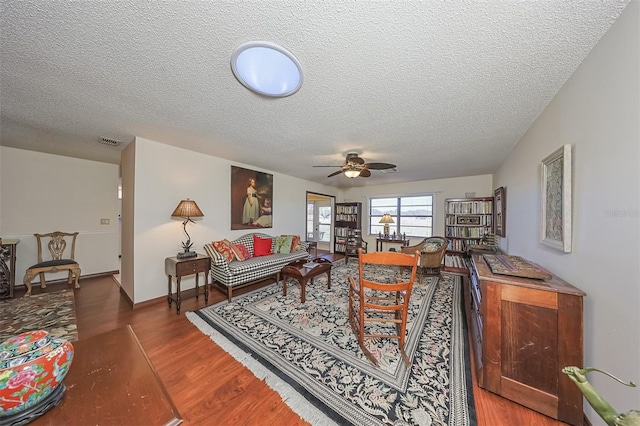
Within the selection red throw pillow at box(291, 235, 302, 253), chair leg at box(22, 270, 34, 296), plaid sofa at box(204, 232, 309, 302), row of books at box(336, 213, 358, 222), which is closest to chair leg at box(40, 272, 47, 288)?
chair leg at box(22, 270, 34, 296)

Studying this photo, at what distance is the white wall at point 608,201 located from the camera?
100 cm

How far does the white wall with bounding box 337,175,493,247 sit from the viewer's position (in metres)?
5.07

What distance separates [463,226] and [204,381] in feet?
18.1

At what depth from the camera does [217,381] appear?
1616 mm

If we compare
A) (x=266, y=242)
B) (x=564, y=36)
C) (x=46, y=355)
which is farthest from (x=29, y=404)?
(x=266, y=242)

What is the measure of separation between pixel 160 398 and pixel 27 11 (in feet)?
6.55

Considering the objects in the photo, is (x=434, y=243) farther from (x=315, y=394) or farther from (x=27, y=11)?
(x=27, y=11)

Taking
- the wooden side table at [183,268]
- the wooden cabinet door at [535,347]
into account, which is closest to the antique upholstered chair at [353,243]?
the wooden side table at [183,268]

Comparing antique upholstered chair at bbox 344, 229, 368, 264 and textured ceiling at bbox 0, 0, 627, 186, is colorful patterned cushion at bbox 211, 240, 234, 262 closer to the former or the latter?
textured ceiling at bbox 0, 0, 627, 186

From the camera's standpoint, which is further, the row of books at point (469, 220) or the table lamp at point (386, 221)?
the table lamp at point (386, 221)

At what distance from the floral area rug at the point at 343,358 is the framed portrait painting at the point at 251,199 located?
163cm

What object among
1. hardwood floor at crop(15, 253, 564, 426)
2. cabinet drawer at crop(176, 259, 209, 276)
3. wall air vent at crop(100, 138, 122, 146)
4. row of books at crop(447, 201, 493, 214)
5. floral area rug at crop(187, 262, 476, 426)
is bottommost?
hardwood floor at crop(15, 253, 564, 426)

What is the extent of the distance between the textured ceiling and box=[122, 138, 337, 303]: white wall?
481 millimetres

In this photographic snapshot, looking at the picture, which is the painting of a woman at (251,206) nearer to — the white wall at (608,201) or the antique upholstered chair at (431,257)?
the antique upholstered chair at (431,257)
